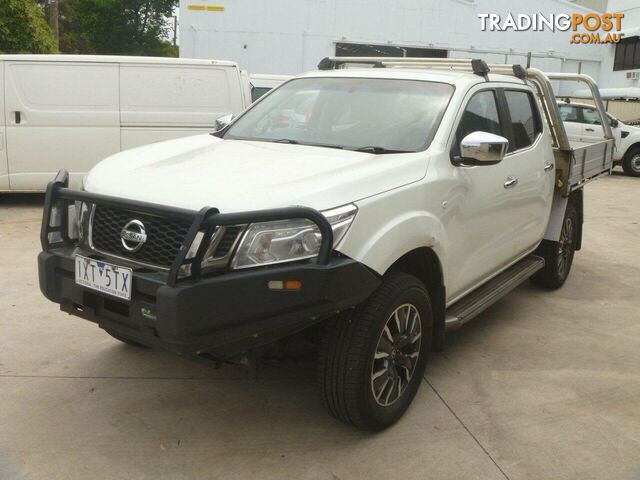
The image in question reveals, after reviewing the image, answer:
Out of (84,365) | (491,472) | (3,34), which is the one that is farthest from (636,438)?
(3,34)

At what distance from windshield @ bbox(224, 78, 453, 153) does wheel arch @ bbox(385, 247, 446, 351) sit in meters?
0.58

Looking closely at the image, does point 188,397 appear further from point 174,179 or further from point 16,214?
point 16,214

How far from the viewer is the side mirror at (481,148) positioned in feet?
11.8

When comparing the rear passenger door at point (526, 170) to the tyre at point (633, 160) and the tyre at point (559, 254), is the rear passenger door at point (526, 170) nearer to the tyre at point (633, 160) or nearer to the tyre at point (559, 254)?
the tyre at point (559, 254)

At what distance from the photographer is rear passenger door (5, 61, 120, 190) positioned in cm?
866

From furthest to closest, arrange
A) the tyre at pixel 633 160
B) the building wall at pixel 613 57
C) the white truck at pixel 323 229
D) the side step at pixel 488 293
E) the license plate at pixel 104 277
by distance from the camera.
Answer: the building wall at pixel 613 57
the tyre at pixel 633 160
the side step at pixel 488 293
the license plate at pixel 104 277
the white truck at pixel 323 229

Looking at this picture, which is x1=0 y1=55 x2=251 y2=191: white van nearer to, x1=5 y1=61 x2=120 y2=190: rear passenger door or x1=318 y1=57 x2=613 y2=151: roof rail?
x1=5 y1=61 x2=120 y2=190: rear passenger door

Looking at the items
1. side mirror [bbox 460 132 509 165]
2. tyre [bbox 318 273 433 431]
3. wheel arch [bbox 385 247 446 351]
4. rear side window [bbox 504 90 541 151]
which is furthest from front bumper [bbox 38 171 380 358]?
rear side window [bbox 504 90 541 151]

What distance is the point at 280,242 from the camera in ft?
9.20

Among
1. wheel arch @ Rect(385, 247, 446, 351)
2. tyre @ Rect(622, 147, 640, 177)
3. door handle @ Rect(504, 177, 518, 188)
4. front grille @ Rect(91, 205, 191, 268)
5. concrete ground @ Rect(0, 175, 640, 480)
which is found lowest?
concrete ground @ Rect(0, 175, 640, 480)

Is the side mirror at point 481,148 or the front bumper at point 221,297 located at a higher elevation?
the side mirror at point 481,148

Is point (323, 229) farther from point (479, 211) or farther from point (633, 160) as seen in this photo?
point (633, 160)

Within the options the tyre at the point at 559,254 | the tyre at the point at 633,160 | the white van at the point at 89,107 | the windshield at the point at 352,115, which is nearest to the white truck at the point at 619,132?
the tyre at the point at 633,160

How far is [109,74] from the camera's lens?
28.9 ft
